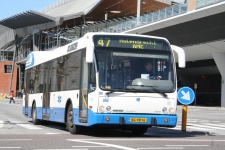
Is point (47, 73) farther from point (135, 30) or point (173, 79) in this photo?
point (135, 30)

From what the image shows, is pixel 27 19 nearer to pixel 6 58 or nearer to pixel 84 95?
pixel 6 58

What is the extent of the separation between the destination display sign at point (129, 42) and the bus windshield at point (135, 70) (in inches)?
5.6

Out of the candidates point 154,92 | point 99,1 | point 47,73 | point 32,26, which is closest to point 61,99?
point 47,73

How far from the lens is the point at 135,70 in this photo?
1405cm

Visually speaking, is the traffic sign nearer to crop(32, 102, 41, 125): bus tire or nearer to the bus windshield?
the bus windshield

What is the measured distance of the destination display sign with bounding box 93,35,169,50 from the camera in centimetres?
1425

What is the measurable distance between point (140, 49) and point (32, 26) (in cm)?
7758

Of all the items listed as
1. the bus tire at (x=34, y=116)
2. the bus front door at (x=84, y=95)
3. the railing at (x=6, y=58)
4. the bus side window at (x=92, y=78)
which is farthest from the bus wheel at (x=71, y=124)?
the railing at (x=6, y=58)

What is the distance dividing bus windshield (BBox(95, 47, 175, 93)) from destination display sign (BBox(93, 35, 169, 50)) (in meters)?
0.14

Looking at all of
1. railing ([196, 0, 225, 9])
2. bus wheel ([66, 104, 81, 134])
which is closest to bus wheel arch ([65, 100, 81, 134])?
bus wheel ([66, 104, 81, 134])

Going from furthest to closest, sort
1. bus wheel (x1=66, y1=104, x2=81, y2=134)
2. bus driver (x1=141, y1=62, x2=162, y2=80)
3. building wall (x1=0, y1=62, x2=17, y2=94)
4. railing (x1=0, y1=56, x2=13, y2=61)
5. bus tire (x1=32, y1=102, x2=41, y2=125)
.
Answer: railing (x1=0, y1=56, x2=13, y2=61), building wall (x1=0, y1=62, x2=17, y2=94), bus tire (x1=32, y1=102, x2=41, y2=125), bus wheel (x1=66, y1=104, x2=81, y2=134), bus driver (x1=141, y1=62, x2=162, y2=80)

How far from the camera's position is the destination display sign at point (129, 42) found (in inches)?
561

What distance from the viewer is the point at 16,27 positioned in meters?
94.4

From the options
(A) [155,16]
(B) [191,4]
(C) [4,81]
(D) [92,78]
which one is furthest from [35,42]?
(D) [92,78]
